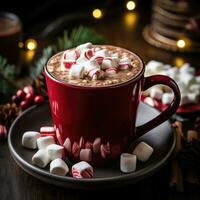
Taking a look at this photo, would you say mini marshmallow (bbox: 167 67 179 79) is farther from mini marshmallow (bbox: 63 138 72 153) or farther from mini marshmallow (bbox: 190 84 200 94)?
mini marshmallow (bbox: 63 138 72 153)

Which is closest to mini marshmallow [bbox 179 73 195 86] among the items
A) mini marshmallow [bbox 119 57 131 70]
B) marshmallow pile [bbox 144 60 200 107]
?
marshmallow pile [bbox 144 60 200 107]

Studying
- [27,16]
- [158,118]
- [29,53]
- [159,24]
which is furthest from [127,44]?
[158,118]

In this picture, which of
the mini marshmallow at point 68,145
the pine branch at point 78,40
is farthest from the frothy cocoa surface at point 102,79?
the pine branch at point 78,40

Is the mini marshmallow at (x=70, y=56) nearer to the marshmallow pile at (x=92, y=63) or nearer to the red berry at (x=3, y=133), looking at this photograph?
the marshmallow pile at (x=92, y=63)

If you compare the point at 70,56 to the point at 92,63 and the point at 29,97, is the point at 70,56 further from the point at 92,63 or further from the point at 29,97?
the point at 29,97

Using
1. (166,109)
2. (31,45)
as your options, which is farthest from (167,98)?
(31,45)
